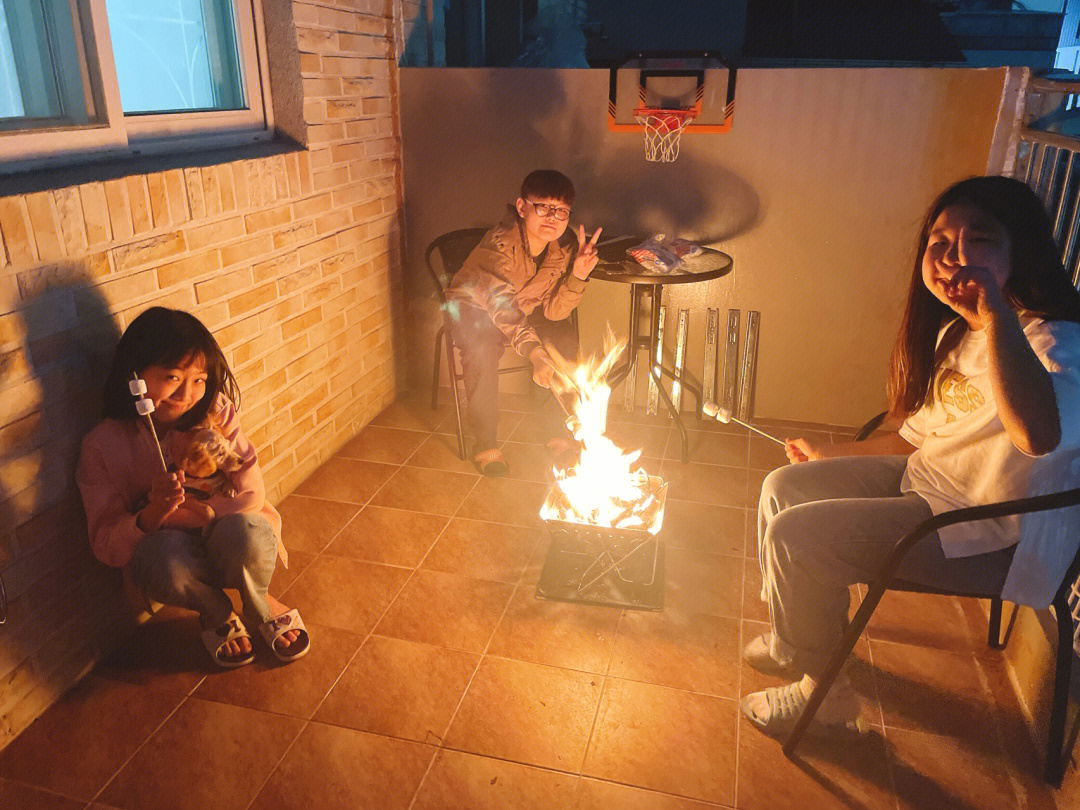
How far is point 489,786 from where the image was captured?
1853 mm

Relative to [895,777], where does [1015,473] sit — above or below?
above

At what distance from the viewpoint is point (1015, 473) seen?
162 cm

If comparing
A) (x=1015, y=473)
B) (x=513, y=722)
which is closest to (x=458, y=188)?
(x=513, y=722)

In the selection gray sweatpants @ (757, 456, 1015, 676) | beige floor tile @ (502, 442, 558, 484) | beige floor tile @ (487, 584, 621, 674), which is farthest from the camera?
beige floor tile @ (502, 442, 558, 484)

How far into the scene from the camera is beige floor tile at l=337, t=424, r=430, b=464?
3.54 meters

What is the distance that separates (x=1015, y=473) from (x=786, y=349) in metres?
2.29

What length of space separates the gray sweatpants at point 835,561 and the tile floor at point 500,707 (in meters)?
0.33

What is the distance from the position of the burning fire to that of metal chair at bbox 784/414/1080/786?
686 mm

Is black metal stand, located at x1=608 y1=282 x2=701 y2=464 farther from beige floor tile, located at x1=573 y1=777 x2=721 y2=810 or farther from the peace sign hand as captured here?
beige floor tile, located at x1=573 y1=777 x2=721 y2=810

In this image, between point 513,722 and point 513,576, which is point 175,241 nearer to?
point 513,576

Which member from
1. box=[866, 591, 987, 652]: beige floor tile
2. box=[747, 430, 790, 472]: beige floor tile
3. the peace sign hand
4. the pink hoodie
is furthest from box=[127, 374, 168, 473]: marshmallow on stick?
box=[747, 430, 790, 472]: beige floor tile

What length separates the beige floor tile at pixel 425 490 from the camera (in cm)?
312

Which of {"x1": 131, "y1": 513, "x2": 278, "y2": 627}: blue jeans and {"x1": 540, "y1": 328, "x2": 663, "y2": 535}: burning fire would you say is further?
{"x1": 540, "y1": 328, "x2": 663, "y2": 535}: burning fire

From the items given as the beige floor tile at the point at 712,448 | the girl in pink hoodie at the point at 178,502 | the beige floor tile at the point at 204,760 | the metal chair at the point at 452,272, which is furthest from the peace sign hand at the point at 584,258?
the beige floor tile at the point at 204,760
